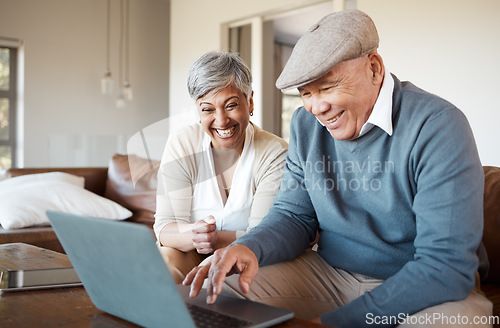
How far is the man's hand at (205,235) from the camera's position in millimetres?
1646

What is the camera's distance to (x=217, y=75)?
66.1 inches

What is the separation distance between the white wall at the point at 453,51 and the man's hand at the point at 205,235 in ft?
8.85

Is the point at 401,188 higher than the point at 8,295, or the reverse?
the point at 401,188

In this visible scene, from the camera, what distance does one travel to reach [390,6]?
13.4 feet

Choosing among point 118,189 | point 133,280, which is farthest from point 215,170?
point 118,189

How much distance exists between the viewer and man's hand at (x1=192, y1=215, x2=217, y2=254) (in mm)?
1646

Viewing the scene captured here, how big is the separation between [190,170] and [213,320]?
102cm

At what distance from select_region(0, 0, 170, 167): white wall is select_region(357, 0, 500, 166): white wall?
3630mm

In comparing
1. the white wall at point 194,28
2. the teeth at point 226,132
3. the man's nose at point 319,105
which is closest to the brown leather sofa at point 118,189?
the teeth at point 226,132

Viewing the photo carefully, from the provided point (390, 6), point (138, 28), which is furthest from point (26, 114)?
point (390, 6)

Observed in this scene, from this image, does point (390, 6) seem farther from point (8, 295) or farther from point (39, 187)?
point (8, 295)

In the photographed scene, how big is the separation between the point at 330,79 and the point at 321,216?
0.40m

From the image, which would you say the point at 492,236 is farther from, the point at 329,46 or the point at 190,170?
the point at 190,170

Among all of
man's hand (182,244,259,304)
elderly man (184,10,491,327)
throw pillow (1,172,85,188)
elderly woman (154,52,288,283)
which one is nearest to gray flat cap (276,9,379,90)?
elderly man (184,10,491,327)
